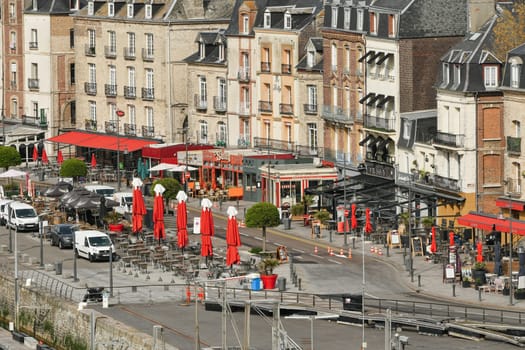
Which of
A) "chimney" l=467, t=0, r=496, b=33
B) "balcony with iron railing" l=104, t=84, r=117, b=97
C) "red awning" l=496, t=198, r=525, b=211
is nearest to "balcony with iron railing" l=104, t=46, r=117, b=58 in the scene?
"balcony with iron railing" l=104, t=84, r=117, b=97

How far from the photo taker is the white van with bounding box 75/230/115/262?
108m

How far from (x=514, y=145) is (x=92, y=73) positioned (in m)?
55.7

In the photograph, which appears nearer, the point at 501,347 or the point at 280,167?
the point at 501,347

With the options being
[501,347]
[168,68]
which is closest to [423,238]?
[501,347]

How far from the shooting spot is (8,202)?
123 metres

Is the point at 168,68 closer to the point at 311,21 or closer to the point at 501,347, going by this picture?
the point at 311,21

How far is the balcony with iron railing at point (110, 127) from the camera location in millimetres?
154750

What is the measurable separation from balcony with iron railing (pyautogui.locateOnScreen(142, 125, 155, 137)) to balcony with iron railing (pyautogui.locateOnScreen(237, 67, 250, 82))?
11.6m

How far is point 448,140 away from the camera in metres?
114

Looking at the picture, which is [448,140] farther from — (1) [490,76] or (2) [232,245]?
(2) [232,245]

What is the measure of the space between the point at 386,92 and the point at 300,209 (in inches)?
353

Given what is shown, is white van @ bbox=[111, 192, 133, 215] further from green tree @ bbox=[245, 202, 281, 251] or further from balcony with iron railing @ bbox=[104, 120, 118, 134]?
balcony with iron railing @ bbox=[104, 120, 118, 134]

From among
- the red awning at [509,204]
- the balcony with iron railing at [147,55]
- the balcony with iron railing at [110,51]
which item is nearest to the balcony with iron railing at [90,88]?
the balcony with iron railing at [110,51]

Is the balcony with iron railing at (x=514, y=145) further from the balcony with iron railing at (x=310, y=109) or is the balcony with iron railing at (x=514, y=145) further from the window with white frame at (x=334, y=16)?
the balcony with iron railing at (x=310, y=109)
